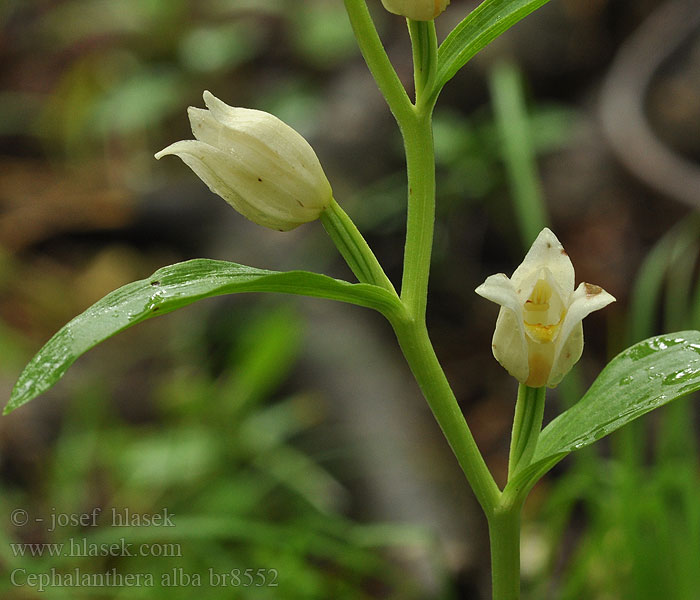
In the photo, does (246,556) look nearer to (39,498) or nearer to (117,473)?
(117,473)

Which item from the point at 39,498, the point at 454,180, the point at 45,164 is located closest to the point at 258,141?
the point at 39,498

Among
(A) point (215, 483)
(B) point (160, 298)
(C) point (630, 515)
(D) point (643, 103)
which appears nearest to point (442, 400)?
(B) point (160, 298)

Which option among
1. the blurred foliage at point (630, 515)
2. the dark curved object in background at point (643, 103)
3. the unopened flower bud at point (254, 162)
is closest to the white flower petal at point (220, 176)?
the unopened flower bud at point (254, 162)

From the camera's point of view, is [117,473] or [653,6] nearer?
[117,473]

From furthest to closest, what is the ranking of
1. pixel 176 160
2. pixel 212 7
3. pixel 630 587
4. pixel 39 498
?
pixel 212 7 < pixel 176 160 < pixel 39 498 < pixel 630 587

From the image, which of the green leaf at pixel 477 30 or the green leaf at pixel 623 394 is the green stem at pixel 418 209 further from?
the green leaf at pixel 623 394

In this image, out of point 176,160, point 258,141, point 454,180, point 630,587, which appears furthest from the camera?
point 176,160
